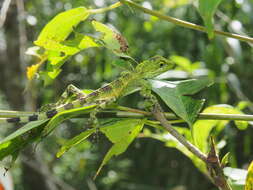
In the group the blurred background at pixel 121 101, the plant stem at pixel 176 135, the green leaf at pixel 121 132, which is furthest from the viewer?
the blurred background at pixel 121 101

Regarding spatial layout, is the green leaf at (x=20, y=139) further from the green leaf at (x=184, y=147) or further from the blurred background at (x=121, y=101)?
the blurred background at (x=121, y=101)

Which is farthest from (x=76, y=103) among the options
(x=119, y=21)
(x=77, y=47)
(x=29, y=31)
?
(x=29, y=31)

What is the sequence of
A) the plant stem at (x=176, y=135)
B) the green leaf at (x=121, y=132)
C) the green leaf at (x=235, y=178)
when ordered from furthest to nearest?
the green leaf at (x=235, y=178)
the green leaf at (x=121, y=132)
the plant stem at (x=176, y=135)

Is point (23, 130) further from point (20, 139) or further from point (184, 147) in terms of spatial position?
point (184, 147)

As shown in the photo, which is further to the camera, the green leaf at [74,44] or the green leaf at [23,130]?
the green leaf at [74,44]

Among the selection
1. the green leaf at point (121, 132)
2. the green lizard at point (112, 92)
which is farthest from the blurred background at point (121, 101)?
the green leaf at point (121, 132)

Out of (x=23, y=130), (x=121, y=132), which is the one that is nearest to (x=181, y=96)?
(x=121, y=132)

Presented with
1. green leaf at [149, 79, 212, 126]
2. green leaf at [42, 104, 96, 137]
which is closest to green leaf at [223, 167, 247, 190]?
green leaf at [149, 79, 212, 126]

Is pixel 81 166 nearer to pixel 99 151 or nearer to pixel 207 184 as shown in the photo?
pixel 99 151
